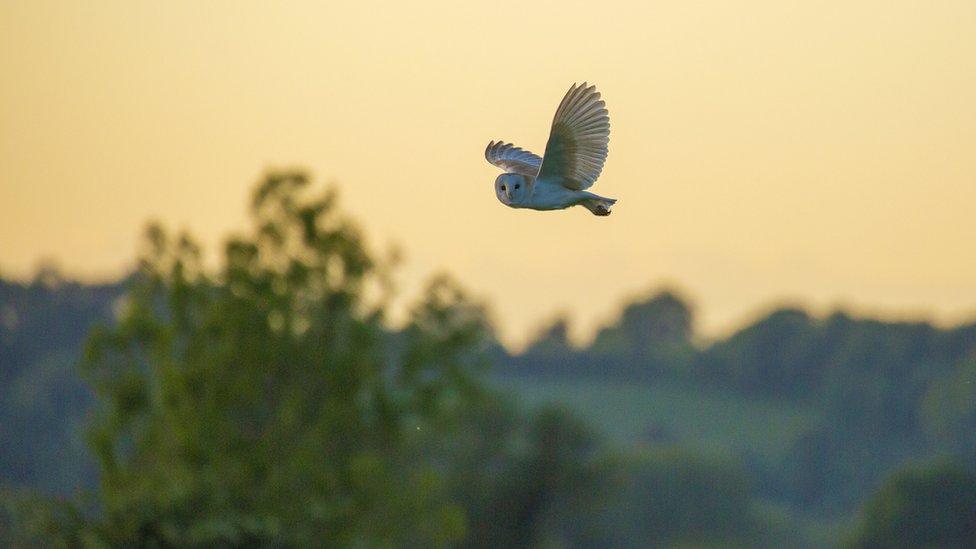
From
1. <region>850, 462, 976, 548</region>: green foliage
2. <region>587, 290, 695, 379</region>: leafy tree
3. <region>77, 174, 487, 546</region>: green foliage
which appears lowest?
<region>850, 462, 976, 548</region>: green foliage

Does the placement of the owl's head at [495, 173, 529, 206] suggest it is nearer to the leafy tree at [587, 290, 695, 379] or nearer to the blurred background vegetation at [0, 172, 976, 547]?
the blurred background vegetation at [0, 172, 976, 547]

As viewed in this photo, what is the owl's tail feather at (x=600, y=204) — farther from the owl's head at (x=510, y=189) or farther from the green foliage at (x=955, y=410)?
the green foliage at (x=955, y=410)

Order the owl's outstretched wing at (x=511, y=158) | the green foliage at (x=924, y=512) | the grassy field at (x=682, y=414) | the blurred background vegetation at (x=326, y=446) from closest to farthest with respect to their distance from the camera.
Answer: the owl's outstretched wing at (x=511, y=158), the blurred background vegetation at (x=326, y=446), the green foliage at (x=924, y=512), the grassy field at (x=682, y=414)

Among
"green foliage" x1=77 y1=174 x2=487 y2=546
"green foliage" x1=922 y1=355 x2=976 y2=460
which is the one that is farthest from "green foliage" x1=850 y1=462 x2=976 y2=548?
"green foliage" x1=77 y1=174 x2=487 y2=546

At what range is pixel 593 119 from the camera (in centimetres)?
1308

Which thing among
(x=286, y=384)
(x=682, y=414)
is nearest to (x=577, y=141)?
(x=286, y=384)

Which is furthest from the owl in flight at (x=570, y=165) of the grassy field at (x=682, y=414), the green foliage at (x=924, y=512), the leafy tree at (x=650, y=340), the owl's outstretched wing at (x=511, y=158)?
the leafy tree at (x=650, y=340)

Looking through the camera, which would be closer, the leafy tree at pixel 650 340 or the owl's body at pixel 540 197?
the owl's body at pixel 540 197

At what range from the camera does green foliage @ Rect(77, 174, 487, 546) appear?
40469 millimetres

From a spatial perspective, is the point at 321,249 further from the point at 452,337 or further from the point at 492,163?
the point at 492,163

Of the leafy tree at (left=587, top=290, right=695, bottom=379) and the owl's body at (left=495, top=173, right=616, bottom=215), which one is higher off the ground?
the leafy tree at (left=587, top=290, right=695, bottom=379)

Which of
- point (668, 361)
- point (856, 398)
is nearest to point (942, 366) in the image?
point (856, 398)

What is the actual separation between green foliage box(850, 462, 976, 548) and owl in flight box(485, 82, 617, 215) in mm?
72903

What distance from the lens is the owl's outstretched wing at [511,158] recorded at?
1429 centimetres
